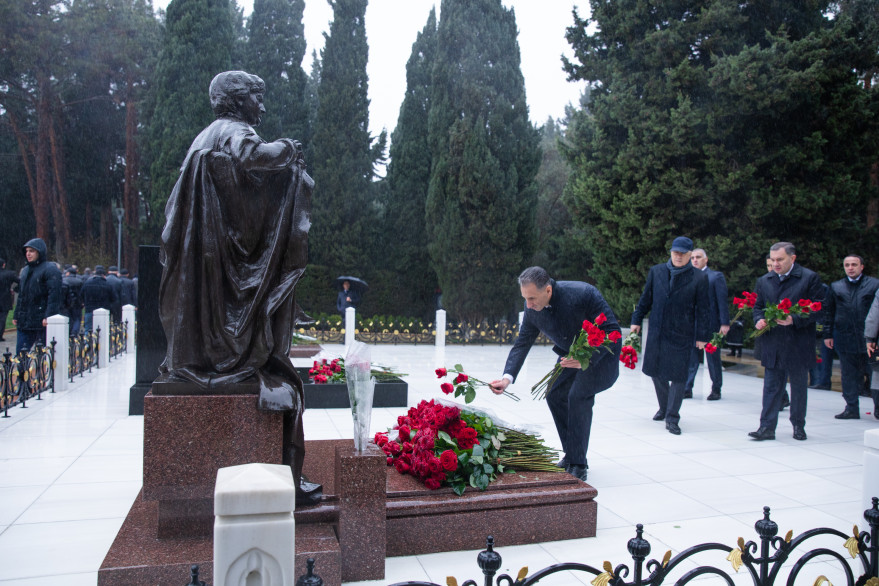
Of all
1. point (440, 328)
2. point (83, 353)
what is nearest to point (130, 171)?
point (440, 328)

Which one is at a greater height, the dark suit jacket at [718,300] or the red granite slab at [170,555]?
the dark suit jacket at [718,300]

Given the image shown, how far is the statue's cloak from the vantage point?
3268mm

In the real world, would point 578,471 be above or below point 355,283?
below

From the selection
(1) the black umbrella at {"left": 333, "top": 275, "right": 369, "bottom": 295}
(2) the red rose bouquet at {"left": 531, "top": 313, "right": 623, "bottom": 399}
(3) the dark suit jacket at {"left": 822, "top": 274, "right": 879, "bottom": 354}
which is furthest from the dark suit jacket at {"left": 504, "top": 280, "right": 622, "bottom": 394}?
(1) the black umbrella at {"left": 333, "top": 275, "right": 369, "bottom": 295}

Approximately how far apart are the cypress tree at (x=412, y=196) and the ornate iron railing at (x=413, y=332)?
362 cm

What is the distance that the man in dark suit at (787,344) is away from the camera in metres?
6.27

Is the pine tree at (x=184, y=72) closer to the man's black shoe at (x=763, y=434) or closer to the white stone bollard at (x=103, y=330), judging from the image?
the white stone bollard at (x=103, y=330)

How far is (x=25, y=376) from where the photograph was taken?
7.46m

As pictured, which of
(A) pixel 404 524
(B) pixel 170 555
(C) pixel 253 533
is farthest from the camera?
(A) pixel 404 524

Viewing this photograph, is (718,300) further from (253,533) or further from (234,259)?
(253,533)

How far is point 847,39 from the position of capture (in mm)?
11383

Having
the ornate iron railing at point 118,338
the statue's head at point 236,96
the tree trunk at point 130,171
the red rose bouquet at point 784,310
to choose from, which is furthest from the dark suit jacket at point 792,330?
the tree trunk at point 130,171

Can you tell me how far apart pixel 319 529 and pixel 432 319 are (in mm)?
20323

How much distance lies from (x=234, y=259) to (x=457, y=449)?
176 centimetres
